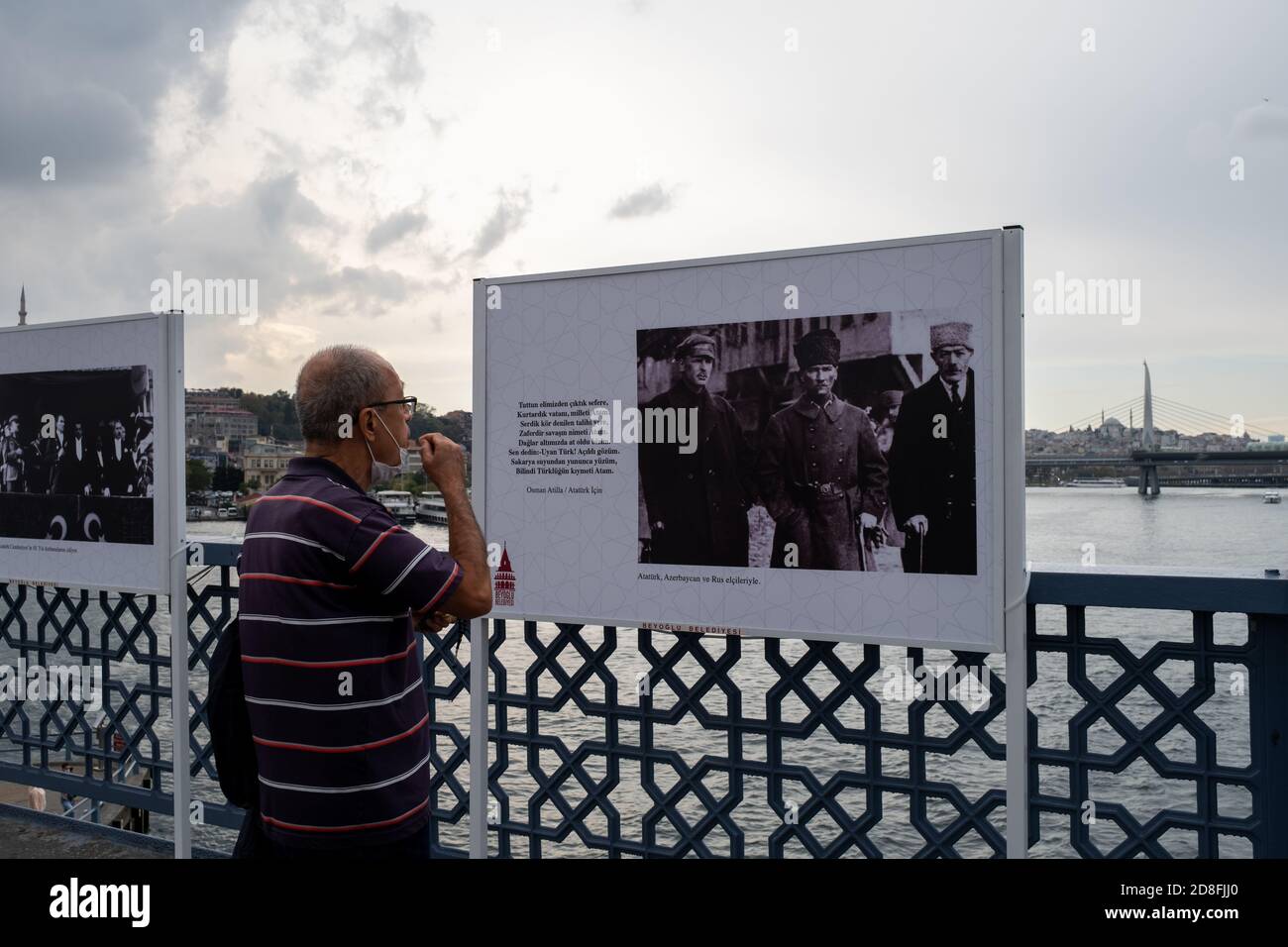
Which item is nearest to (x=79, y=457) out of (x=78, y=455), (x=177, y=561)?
(x=78, y=455)

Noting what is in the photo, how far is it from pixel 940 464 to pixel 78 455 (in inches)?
156

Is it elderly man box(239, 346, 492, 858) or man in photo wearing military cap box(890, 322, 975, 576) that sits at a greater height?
man in photo wearing military cap box(890, 322, 975, 576)

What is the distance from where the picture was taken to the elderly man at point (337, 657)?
2.30 metres

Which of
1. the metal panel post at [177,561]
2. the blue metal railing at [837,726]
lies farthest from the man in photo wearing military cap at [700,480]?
the metal panel post at [177,561]

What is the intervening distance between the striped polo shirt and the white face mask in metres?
0.21

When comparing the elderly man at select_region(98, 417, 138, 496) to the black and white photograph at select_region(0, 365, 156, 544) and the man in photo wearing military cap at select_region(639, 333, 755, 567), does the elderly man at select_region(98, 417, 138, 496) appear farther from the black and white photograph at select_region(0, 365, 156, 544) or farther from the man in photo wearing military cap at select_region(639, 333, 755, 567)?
the man in photo wearing military cap at select_region(639, 333, 755, 567)

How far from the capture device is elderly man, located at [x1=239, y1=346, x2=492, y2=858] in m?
2.30

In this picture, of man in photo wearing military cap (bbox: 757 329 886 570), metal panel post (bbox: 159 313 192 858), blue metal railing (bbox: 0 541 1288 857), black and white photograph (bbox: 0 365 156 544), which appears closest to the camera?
blue metal railing (bbox: 0 541 1288 857)

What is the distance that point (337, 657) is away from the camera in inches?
90.7

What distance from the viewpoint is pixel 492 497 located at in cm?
380

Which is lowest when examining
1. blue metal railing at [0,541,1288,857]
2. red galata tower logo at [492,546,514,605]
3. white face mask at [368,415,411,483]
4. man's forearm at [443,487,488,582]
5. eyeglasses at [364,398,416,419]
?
blue metal railing at [0,541,1288,857]

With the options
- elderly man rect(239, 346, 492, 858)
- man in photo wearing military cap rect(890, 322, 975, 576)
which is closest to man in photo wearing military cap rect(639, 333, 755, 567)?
man in photo wearing military cap rect(890, 322, 975, 576)
